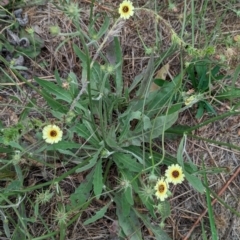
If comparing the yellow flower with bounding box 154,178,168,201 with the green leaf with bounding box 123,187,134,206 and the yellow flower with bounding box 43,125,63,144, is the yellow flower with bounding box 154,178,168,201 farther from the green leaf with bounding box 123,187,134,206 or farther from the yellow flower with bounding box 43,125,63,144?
the yellow flower with bounding box 43,125,63,144

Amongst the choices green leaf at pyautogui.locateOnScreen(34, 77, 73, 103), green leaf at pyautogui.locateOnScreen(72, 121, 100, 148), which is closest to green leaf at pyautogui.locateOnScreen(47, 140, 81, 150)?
green leaf at pyautogui.locateOnScreen(72, 121, 100, 148)

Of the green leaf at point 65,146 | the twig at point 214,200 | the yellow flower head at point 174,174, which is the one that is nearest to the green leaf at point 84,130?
the green leaf at point 65,146

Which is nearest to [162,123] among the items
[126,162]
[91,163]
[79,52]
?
[126,162]

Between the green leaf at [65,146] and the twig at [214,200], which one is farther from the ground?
the green leaf at [65,146]

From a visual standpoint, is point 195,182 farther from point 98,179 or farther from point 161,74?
point 161,74

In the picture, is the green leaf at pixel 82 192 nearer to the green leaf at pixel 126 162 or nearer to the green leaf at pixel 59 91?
the green leaf at pixel 126 162
